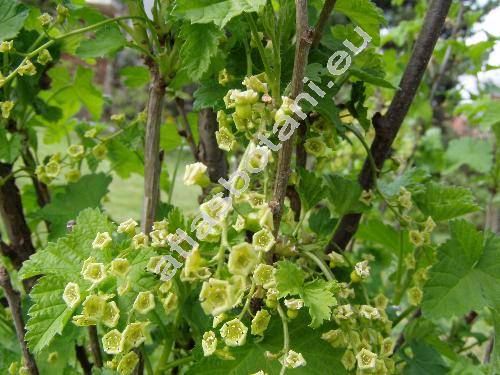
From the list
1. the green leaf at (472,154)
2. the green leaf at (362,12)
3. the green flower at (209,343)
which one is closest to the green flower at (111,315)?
the green flower at (209,343)

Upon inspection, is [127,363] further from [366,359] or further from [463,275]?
[463,275]

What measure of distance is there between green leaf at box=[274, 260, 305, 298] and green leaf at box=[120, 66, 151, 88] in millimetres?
665

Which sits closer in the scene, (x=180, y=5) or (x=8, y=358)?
(x=180, y=5)

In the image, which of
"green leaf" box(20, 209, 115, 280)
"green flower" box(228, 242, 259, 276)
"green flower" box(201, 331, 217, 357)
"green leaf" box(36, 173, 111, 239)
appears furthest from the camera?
"green leaf" box(36, 173, 111, 239)

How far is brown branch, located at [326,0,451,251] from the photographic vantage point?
0.89 m

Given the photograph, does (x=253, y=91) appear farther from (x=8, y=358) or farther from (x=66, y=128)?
(x=66, y=128)

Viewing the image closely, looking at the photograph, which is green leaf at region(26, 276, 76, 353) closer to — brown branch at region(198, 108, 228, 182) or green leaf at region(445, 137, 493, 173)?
brown branch at region(198, 108, 228, 182)

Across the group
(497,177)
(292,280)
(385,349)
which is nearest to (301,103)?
(292,280)

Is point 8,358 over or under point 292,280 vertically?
under

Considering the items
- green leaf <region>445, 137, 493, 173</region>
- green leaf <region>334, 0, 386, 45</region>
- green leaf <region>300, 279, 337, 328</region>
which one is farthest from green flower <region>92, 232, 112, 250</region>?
green leaf <region>445, 137, 493, 173</region>

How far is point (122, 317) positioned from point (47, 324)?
0.32ft

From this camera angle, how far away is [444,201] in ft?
3.19

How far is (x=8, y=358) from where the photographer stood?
36.8 inches

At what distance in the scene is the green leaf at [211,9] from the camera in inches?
22.7
